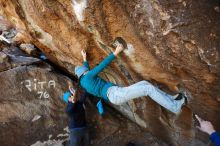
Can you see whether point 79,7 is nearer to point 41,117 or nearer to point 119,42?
point 119,42

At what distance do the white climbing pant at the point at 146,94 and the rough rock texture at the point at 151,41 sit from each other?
1.16 feet

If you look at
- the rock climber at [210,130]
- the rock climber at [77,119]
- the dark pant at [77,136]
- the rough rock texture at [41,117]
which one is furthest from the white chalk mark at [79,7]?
the rough rock texture at [41,117]

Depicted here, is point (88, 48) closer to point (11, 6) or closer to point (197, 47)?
point (11, 6)

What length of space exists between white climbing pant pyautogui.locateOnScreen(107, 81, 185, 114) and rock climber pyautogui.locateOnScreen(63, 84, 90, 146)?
1.40 metres

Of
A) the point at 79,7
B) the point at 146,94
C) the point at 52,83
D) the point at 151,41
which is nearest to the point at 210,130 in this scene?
the point at 146,94

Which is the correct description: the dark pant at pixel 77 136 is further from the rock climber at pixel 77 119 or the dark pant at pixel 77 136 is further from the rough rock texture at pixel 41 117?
the rough rock texture at pixel 41 117

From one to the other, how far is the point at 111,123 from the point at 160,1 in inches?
171

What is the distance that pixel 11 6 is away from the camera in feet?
23.2

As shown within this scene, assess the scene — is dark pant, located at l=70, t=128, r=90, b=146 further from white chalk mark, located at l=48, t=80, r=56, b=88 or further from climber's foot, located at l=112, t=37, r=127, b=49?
climber's foot, located at l=112, t=37, r=127, b=49

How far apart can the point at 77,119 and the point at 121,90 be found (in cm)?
211

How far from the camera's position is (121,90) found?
17.9 ft

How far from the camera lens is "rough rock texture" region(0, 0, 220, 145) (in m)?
4.29

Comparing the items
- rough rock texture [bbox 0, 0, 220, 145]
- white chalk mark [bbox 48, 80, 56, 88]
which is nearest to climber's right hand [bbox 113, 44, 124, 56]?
rough rock texture [bbox 0, 0, 220, 145]

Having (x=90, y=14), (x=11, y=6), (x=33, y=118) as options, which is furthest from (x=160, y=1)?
(x=33, y=118)
